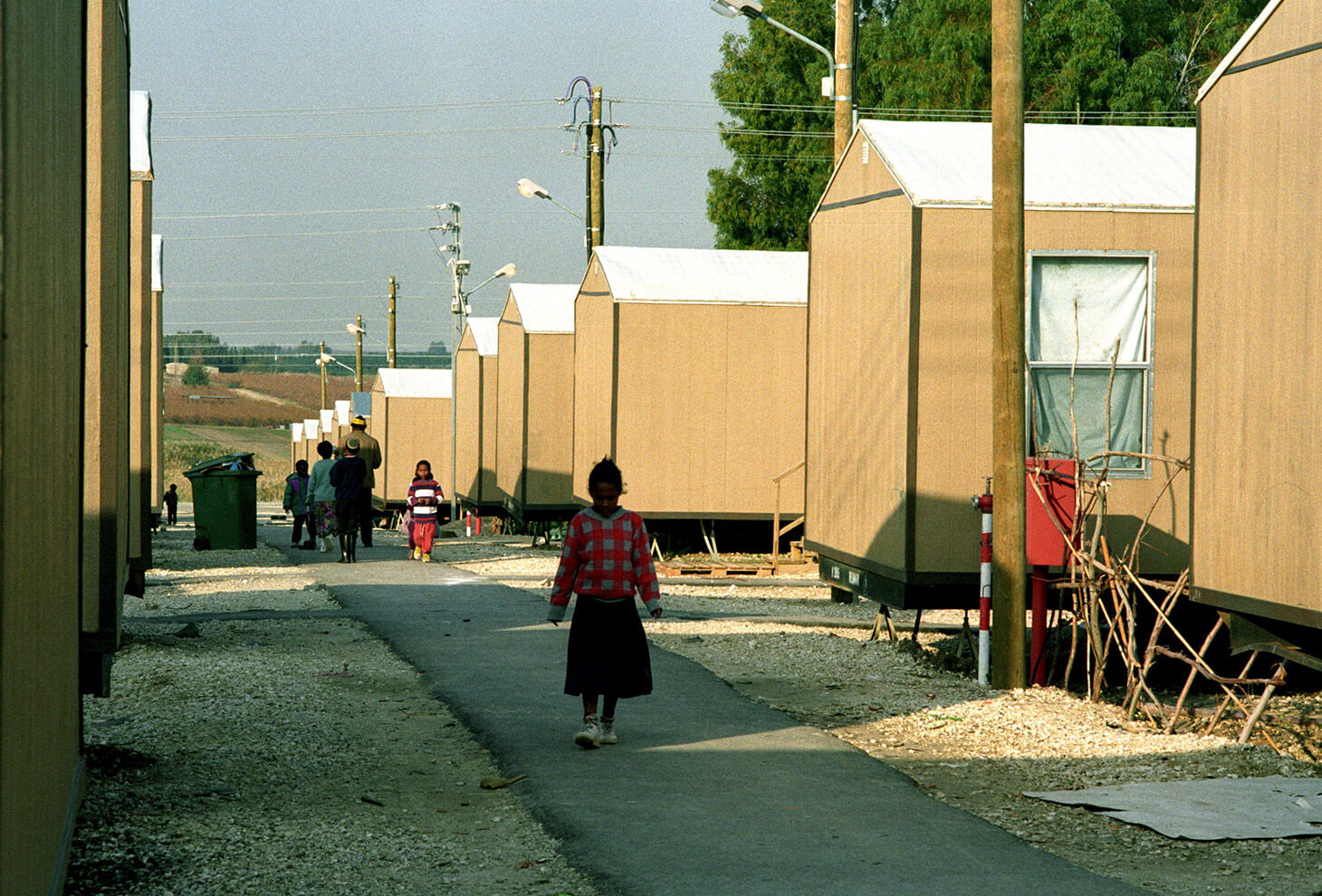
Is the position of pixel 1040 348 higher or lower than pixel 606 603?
higher

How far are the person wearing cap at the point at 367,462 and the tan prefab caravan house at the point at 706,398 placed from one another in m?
3.62

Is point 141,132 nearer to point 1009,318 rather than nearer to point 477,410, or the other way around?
point 1009,318

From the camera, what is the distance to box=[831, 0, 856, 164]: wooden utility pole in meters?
16.9

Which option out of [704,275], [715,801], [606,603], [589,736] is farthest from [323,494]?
[715,801]

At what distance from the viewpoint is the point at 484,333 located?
29.0m

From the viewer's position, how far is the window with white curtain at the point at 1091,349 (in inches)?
396

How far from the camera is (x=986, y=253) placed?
10.2m

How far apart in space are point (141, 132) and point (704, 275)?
9238mm

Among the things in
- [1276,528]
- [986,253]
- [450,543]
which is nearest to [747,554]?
[450,543]

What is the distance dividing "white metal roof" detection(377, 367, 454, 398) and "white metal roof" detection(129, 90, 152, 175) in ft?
75.3

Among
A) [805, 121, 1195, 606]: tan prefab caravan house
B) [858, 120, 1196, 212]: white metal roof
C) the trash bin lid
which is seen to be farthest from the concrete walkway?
the trash bin lid

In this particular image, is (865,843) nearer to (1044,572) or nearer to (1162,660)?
(1044,572)

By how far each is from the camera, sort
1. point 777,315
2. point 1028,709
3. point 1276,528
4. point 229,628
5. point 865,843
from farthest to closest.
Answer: point 777,315 → point 229,628 → point 1028,709 → point 1276,528 → point 865,843

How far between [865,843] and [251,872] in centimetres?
232
